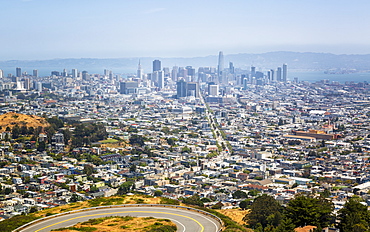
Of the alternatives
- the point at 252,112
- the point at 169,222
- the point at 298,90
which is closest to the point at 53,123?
the point at 169,222

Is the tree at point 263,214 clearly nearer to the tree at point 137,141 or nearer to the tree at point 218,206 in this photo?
the tree at point 218,206

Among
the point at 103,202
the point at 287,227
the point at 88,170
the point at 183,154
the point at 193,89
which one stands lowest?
the point at 183,154

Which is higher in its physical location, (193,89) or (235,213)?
(193,89)

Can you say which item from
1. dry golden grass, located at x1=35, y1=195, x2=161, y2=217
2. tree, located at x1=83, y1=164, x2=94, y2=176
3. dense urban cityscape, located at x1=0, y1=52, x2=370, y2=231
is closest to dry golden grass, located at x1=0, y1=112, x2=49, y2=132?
dense urban cityscape, located at x1=0, y1=52, x2=370, y2=231

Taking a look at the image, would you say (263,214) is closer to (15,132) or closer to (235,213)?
(235,213)

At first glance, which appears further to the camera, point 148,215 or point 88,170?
point 88,170

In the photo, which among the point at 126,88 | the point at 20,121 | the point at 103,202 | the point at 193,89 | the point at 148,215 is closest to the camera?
the point at 148,215

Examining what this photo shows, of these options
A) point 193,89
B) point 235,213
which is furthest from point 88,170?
point 193,89

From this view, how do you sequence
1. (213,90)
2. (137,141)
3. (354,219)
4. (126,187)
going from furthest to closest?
(213,90)
(137,141)
(126,187)
(354,219)

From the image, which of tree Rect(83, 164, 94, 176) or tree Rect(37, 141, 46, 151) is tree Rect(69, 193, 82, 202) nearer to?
tree Rect(83, 164, 94, 176)
